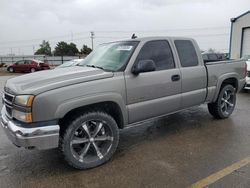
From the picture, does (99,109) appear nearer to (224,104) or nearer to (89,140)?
(89,140)

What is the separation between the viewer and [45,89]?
3109 millimetres

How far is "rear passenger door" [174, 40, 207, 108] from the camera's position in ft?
15.4

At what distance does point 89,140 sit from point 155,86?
1.43 metres

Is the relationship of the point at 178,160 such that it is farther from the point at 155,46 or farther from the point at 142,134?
the point at 155,46

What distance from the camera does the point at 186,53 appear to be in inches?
193

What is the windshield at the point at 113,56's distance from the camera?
4012mm

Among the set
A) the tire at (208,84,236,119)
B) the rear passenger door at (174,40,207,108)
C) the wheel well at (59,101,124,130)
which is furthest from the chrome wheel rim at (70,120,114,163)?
the tire at (208,84,236,119)

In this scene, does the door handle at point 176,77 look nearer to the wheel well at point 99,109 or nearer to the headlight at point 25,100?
the wheel well at point 99,109

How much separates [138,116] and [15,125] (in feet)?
6.04

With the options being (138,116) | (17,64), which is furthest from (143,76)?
(17,64)

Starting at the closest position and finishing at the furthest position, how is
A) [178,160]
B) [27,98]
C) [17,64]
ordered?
[27,98], [178,160], [17,64]

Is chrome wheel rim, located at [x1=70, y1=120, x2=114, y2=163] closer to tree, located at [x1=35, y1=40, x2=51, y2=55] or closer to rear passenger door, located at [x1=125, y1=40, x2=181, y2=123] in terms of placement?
rear passenger door, located at [x1=125, y1=40, x2=181, y2=123]

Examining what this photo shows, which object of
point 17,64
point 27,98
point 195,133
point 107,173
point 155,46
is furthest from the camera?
point 17,64

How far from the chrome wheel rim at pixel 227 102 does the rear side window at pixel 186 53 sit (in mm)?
1411
